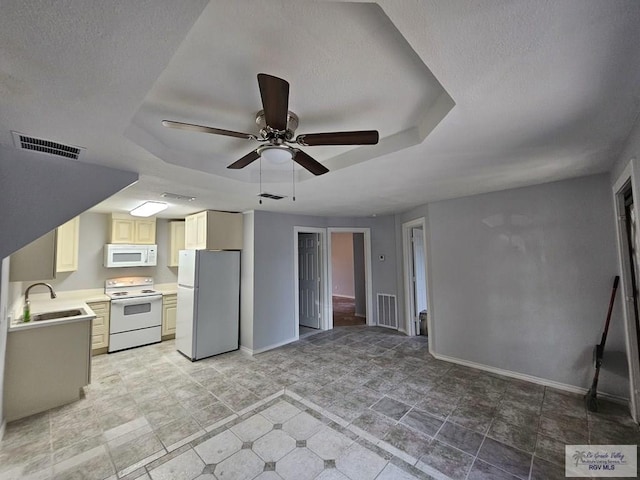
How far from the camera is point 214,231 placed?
13.5ft

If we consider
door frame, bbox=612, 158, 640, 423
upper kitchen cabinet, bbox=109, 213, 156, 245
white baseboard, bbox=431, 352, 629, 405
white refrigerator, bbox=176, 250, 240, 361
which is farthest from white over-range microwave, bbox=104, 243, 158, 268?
door frame, bbox=612, 158, 640, 423

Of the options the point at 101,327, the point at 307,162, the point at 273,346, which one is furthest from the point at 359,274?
the point at 101,327

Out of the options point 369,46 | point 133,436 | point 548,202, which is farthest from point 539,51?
point 133,436

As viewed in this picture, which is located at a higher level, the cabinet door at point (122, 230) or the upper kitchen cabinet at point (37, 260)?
the cabinet door at point (122, 230)

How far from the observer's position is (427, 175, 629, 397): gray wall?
107 inches

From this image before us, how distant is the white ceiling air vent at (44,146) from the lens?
1.60m

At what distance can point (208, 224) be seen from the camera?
160 inches

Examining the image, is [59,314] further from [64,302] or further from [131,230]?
[131,230]

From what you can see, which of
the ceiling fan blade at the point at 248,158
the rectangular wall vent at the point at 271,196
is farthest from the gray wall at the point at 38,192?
the rectangular wall vent at the point at 271,196

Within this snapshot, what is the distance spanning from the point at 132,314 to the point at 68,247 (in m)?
1.42

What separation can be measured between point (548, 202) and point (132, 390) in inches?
208

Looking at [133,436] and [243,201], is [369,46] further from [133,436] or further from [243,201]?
[133,436]

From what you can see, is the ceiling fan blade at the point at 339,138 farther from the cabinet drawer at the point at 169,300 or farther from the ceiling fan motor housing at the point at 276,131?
the cabinet drawer at the point at 169,300

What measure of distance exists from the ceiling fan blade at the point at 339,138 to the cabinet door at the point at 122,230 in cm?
461
